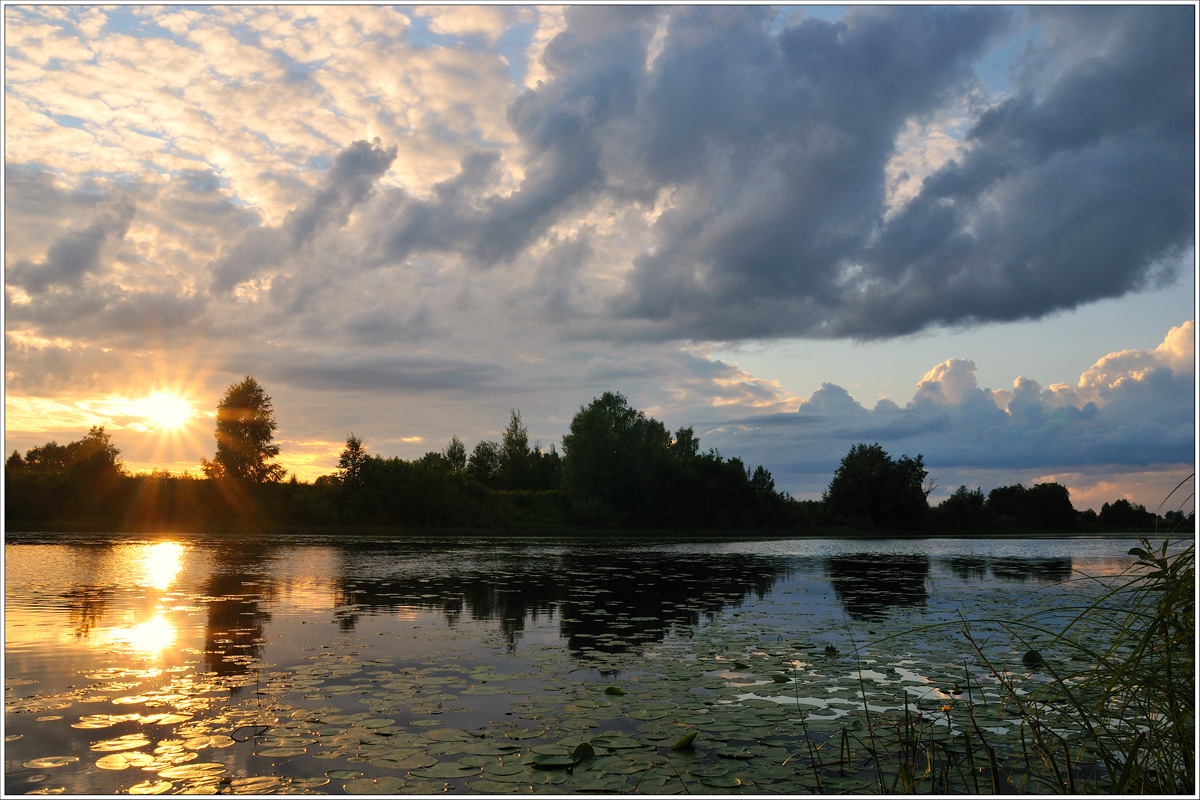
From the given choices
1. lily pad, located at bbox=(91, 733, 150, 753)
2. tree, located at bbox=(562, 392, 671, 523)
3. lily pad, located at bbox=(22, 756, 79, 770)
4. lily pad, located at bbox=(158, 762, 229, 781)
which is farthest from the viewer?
tree, located at bbox=(562, 392, 671, 523)

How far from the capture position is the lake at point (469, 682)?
4773mm

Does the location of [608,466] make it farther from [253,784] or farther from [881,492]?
[253,784]

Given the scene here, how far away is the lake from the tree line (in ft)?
110

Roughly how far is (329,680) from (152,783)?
104 inches

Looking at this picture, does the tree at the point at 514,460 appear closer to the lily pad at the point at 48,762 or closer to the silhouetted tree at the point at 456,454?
the silhouetted tree at the point at 456,454

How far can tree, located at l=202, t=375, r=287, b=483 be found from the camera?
196 feet

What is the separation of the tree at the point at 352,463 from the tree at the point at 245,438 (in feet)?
47.3

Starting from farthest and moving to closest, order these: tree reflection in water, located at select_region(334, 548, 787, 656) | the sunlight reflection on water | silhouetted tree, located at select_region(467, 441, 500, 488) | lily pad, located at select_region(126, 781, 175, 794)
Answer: silhouetted tree, located at select_region(467, 441, 500, 488) → the sunlight reflection on water → tree reflection in water, located at select_region(334, 548, 787, 656) → lily pad, located at select_region(126, 781, 175, 794)

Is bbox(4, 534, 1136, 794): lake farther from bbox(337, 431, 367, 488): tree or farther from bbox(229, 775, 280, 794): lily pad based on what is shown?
bbox(337, 431, 367, 488): tree

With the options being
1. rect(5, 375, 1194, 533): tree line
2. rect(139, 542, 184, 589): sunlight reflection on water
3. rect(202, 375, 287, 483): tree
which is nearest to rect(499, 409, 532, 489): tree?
rect(5, 375, 1194, 533): tree line

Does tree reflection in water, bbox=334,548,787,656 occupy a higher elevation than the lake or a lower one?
lower

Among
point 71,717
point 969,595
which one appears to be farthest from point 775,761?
point 969,595

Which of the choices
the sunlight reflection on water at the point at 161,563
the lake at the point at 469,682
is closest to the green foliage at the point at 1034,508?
the lake at the point at 469,682

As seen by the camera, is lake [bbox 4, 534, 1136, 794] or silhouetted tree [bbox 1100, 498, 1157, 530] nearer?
lake [bbox 4, 534, 1136, 794]
